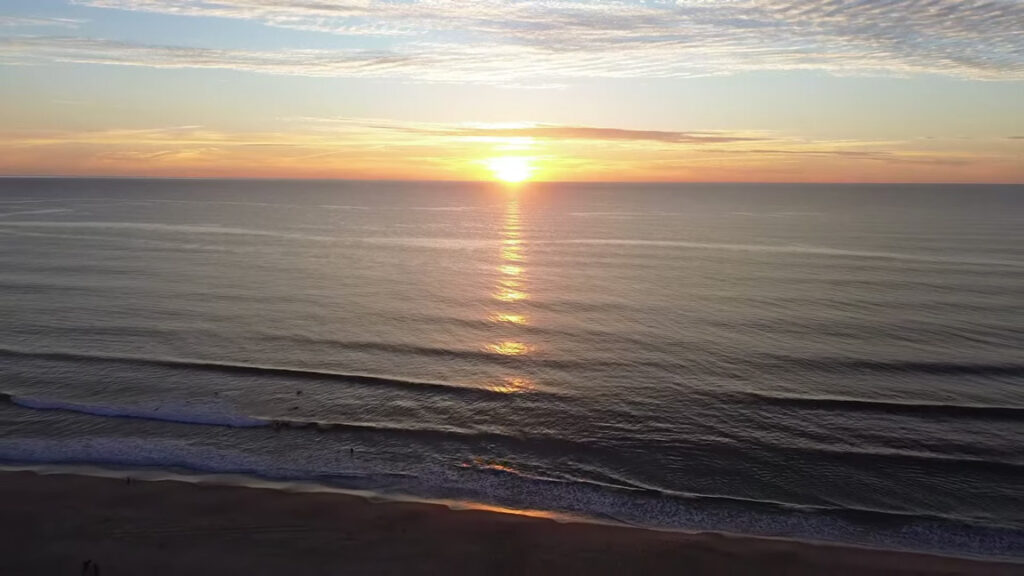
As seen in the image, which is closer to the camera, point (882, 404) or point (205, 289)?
point (882, 404)

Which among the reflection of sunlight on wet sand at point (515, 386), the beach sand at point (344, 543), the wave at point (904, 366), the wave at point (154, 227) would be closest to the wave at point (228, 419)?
the reflection of sunlight on wet sand at point (515, 386)

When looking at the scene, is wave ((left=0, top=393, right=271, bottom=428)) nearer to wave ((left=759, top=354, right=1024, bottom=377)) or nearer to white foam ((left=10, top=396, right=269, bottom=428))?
white foam ((left=10, top=396, right=269, bottom=428))

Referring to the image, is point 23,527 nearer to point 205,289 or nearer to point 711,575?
point 711,575

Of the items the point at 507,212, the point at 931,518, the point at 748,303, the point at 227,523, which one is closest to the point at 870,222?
the point at 507,212

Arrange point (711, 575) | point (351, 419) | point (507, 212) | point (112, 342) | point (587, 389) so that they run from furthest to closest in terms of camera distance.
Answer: point (507, 212) < point (112, 342) < point (587, 389) < point (351, 419) < point (711, 575)

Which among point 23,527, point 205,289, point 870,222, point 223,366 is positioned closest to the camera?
point 23,527

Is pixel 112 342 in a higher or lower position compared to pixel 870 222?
higher

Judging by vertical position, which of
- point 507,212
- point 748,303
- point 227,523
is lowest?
point 507,212
